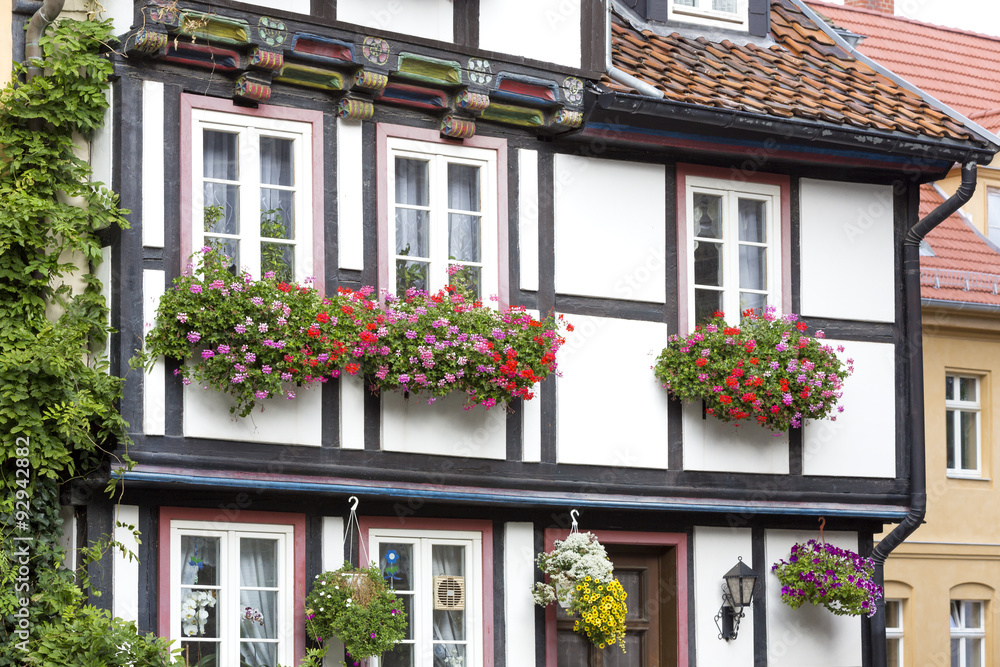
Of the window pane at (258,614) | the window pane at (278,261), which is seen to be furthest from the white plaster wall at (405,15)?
the window pane at (258,614)

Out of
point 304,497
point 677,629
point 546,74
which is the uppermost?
point 546,74

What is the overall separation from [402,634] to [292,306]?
95.4 inches

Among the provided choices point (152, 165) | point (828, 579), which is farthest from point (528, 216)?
point (828, 579)

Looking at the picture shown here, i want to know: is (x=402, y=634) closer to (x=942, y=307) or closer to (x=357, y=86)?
(x=357, y=86)

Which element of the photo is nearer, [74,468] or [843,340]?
[74,468]

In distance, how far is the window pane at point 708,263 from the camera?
1365 cm

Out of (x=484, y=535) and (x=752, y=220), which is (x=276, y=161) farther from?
(x=752, y=220)

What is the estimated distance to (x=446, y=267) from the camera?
12.4 metres

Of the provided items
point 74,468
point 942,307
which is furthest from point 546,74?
point 942,307

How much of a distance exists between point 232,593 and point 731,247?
506 cm

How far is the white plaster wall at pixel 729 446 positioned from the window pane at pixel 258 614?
360 cm

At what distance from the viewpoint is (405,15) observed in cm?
1230

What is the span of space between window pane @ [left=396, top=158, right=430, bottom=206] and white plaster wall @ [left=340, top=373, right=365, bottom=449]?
4.86 ft

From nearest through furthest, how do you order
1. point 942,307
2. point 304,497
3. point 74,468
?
point 74,468
point 304,497
point 942,307
